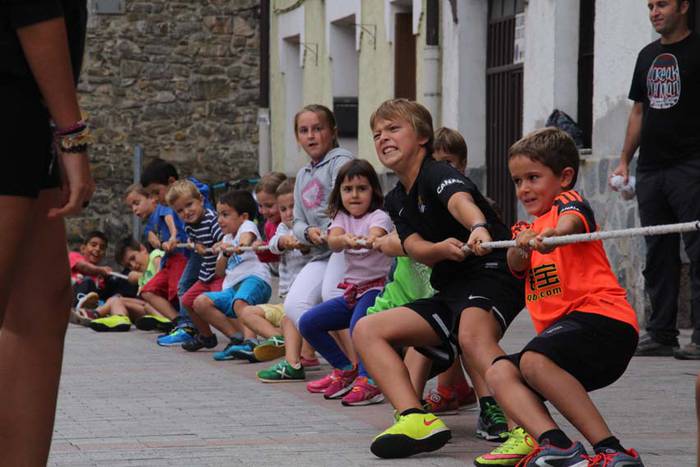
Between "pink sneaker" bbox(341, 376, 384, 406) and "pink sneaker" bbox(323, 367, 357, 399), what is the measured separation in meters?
0.31

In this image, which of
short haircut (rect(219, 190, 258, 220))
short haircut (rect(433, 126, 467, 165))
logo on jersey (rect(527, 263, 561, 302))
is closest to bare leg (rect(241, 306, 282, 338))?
short haircut (rect(219, 190, 258, 220))

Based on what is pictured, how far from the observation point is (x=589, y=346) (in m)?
5.13

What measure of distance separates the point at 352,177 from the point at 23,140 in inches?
157

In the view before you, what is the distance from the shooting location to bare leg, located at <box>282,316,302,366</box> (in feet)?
28.3

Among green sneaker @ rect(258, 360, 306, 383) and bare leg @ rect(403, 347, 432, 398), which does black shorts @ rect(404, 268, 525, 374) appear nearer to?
bare leg @ rect(403, 347, 432, 398)

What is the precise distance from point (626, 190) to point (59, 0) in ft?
20.0

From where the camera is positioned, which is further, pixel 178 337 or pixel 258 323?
pixel 178 337

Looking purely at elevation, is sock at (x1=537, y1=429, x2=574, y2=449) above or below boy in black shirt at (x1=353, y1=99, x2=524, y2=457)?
below

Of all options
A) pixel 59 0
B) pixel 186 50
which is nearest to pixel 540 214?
pixel 59 0

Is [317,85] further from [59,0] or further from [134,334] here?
[59,0]

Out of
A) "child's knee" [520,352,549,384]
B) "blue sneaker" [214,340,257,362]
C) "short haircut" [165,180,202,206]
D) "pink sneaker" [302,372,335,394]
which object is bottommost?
"blue sneaker" [214,340,257,362]

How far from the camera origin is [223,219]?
35.1ft

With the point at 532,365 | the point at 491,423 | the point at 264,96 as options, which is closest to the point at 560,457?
the point at 532,365

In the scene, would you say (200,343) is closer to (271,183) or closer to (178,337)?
(178,337)
